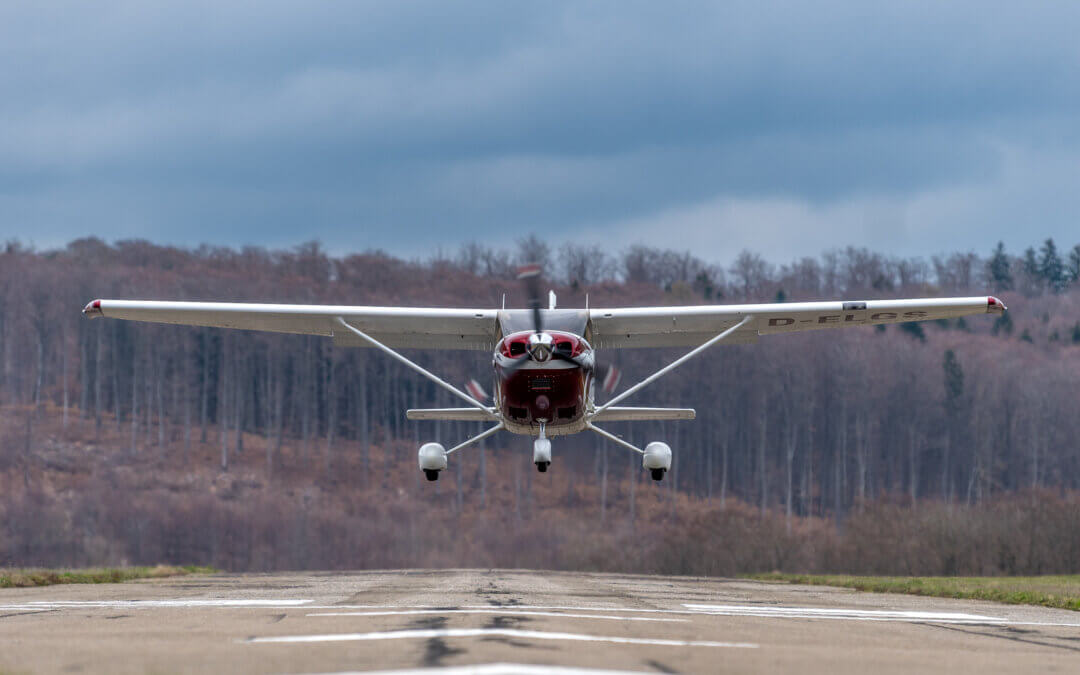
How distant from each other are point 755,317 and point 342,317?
841 centimetres

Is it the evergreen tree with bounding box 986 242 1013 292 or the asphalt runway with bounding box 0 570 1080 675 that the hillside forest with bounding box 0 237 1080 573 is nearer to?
the evergreen tree with bounding box 986 242 1013 292

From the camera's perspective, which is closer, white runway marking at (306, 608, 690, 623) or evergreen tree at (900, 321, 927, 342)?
white runway marking at (306, 608, 690, 623)

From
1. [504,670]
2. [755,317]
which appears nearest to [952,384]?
[755,317]

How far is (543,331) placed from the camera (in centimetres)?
2231

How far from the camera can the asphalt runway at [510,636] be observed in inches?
284

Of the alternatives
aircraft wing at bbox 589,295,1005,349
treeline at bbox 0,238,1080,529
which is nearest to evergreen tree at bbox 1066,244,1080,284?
treeline at bbox 0,238,1080,529

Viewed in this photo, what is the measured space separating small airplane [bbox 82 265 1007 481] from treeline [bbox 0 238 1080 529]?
46377 mm

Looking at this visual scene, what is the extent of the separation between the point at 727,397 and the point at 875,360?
11.3m

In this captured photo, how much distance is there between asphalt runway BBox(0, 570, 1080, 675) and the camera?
721cm

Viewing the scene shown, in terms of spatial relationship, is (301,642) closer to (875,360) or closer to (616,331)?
(616,331)

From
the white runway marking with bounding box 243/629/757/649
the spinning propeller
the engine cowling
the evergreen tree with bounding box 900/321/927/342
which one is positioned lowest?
the white runway marking with bounding box 243/629/757/649

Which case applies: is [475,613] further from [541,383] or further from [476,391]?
[476,391]

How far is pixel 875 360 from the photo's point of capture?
284ft

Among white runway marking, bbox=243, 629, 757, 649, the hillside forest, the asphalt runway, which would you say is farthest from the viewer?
the hillside forest
